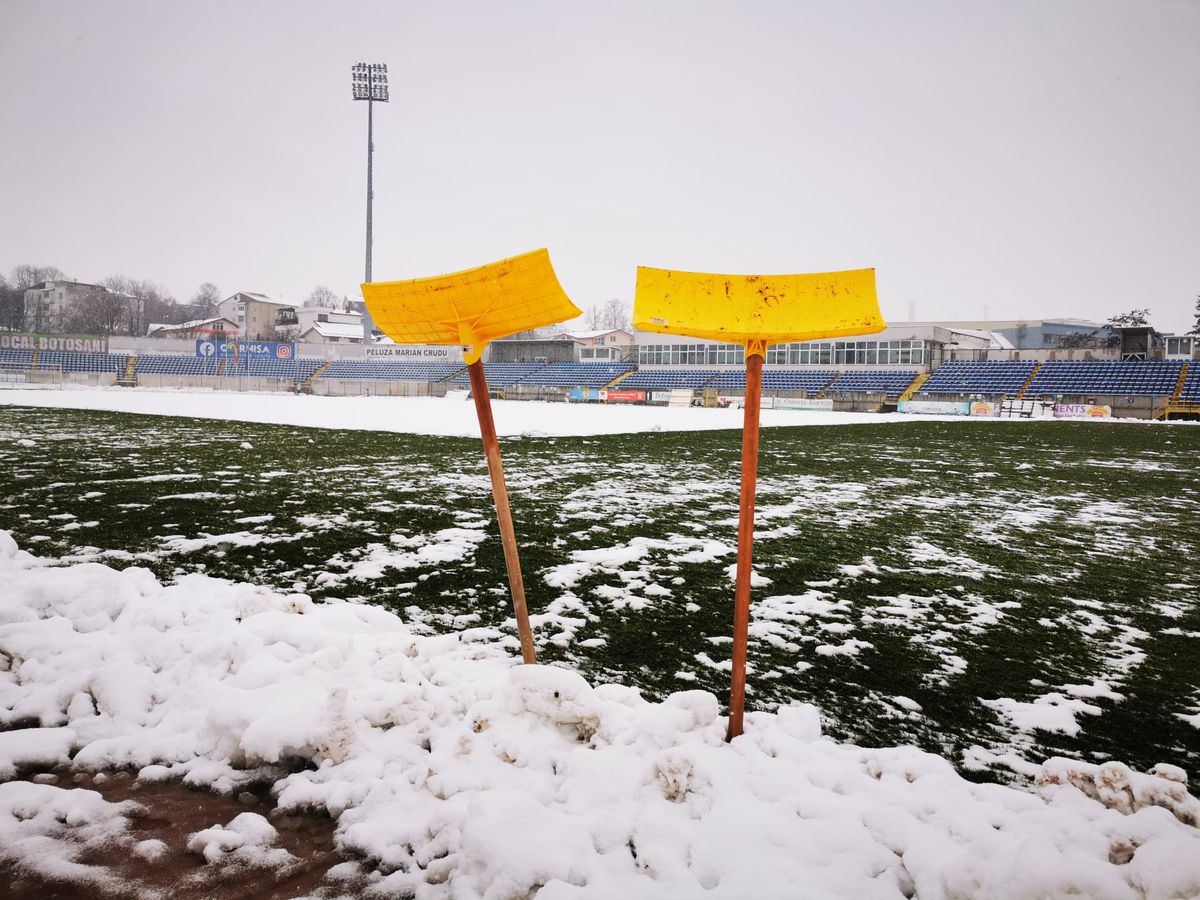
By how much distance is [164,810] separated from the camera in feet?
5.93

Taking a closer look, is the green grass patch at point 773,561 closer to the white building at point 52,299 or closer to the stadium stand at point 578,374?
the stadium stand at point 578,374

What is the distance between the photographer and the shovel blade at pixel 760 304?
2.08m

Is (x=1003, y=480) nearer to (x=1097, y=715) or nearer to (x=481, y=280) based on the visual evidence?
(x=1097, y=715)

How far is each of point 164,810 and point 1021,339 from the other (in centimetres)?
7527

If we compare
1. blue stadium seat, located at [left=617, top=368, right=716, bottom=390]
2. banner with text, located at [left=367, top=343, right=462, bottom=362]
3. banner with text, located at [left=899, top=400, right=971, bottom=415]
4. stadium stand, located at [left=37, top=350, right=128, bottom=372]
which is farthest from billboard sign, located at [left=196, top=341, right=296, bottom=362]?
banner with text, located at [left=899, top=400, right=971, bottom=415]

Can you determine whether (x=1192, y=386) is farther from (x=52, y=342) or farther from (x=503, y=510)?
(x=52, y=342)

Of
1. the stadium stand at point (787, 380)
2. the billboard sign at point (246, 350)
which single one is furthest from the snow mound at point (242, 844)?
the billboard sign at point (246, 350)

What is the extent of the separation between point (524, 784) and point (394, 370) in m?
50.6

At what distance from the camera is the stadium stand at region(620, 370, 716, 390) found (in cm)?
4125

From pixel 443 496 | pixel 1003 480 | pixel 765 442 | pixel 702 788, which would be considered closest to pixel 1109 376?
pixel 765 442

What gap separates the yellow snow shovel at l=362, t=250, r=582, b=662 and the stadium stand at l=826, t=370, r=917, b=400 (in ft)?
117

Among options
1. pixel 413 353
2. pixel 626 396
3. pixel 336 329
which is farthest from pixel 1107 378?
pixel 336 329

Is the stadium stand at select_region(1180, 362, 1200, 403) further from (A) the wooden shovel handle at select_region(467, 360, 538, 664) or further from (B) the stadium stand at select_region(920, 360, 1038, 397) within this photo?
(A) the wooden shovel handle at select_region(467, 360, 538, 664)

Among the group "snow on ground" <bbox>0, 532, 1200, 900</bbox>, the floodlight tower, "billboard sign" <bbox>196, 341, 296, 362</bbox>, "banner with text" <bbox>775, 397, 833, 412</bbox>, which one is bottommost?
"snow on ground" <bbox>0, 532, 1200, 900</bbox>
